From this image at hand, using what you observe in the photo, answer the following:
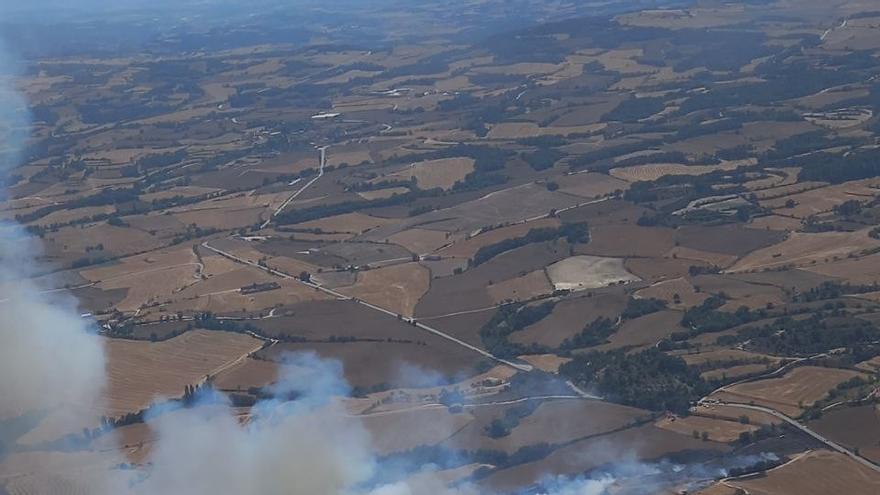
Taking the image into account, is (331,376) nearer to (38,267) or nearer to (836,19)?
(38,267)

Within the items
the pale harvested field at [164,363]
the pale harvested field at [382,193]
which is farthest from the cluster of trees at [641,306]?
the pale harvested field at [382,193]

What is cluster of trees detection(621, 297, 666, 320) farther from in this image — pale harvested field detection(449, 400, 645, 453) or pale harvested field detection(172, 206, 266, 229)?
pale harvested field detection(172, 206, 266, 229)

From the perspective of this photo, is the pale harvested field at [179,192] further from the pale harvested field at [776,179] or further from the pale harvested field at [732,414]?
the pale harvested field at [732,414]

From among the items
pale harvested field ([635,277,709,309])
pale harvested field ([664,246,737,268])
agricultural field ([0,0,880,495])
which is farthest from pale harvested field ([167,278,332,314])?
pale harvested field ([664,246,737,268])

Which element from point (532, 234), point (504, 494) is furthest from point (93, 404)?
point (532, 234)

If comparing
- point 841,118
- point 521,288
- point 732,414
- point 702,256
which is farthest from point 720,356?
point 841,118

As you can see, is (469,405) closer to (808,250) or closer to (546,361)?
(546,361)
